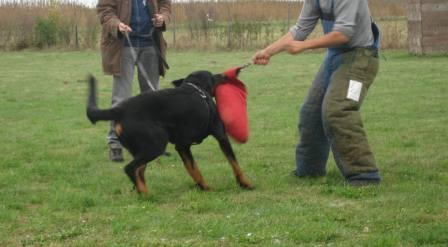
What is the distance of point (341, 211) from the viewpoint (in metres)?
5.40

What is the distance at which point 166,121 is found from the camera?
6.16 m

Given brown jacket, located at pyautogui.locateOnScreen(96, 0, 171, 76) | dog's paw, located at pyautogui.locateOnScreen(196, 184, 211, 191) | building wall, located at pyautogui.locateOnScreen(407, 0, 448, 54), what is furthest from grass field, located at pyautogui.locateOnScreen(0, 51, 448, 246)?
building wall, located at pyautogui.locateOnScreen(407, 0, 448, 54)

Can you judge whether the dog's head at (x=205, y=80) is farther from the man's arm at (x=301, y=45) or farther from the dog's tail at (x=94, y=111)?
the dog's tail at (x=94, y=111)

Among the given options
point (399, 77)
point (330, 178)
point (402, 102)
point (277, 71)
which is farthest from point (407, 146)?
point (277, 71)

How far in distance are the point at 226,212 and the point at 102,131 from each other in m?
5.38

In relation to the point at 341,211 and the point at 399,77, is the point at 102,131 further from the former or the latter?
the point at 399,77

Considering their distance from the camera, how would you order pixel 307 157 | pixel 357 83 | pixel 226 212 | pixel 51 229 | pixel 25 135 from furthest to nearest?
pixel 25 135, pixel 307 157, pixel 357 83, pixel 226 212, pixel 51 229

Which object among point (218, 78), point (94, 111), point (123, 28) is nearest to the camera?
point (94, 111)

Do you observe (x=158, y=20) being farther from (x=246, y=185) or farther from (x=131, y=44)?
(x=246, y=185)

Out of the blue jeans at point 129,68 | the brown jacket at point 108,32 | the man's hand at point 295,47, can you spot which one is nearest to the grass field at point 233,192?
the blue jeans at point 129,68

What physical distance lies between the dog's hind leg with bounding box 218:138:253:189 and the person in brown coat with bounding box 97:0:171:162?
168cm

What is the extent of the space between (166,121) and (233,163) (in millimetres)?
719

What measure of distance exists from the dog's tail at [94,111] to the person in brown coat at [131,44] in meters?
1.56

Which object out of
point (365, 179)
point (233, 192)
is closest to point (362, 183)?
point (365, 179)
